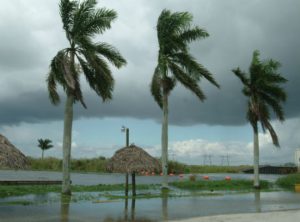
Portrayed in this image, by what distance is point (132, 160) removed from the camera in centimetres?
2581

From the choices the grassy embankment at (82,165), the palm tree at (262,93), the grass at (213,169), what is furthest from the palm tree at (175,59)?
the grass at (213,169)

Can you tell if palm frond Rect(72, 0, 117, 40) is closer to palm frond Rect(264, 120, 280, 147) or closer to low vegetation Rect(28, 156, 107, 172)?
palm frond Rect(264, 120, 280, 147)

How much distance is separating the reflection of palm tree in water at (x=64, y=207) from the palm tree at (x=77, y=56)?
1.28 metres

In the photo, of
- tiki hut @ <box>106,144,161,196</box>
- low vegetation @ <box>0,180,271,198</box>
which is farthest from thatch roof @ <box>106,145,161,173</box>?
low vegetation @ <box>0,180,271,198</box>

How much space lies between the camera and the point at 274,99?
31172mm

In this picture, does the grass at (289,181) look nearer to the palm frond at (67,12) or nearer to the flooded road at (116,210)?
the flooded road at (116,210)

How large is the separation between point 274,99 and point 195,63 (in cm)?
699

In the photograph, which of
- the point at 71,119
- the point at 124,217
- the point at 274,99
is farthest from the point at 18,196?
the point at 274,99

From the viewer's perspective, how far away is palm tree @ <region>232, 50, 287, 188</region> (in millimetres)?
30672

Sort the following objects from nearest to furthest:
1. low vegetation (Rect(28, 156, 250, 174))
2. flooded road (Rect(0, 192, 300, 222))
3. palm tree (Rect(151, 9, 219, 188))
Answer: flooded road (Rect(0, 192, 300, 222)) → palm tree (Rect(151, 9, 219, 188)) → low vegetation (Rect(28, 156, 250, 174))

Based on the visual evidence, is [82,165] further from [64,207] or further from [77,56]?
[64,207]

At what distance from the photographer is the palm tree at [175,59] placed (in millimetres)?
27391

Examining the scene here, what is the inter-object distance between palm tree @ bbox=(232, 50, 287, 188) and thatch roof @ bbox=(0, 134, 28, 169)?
52.8 ft

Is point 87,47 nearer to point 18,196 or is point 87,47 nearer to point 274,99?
point 18,196
